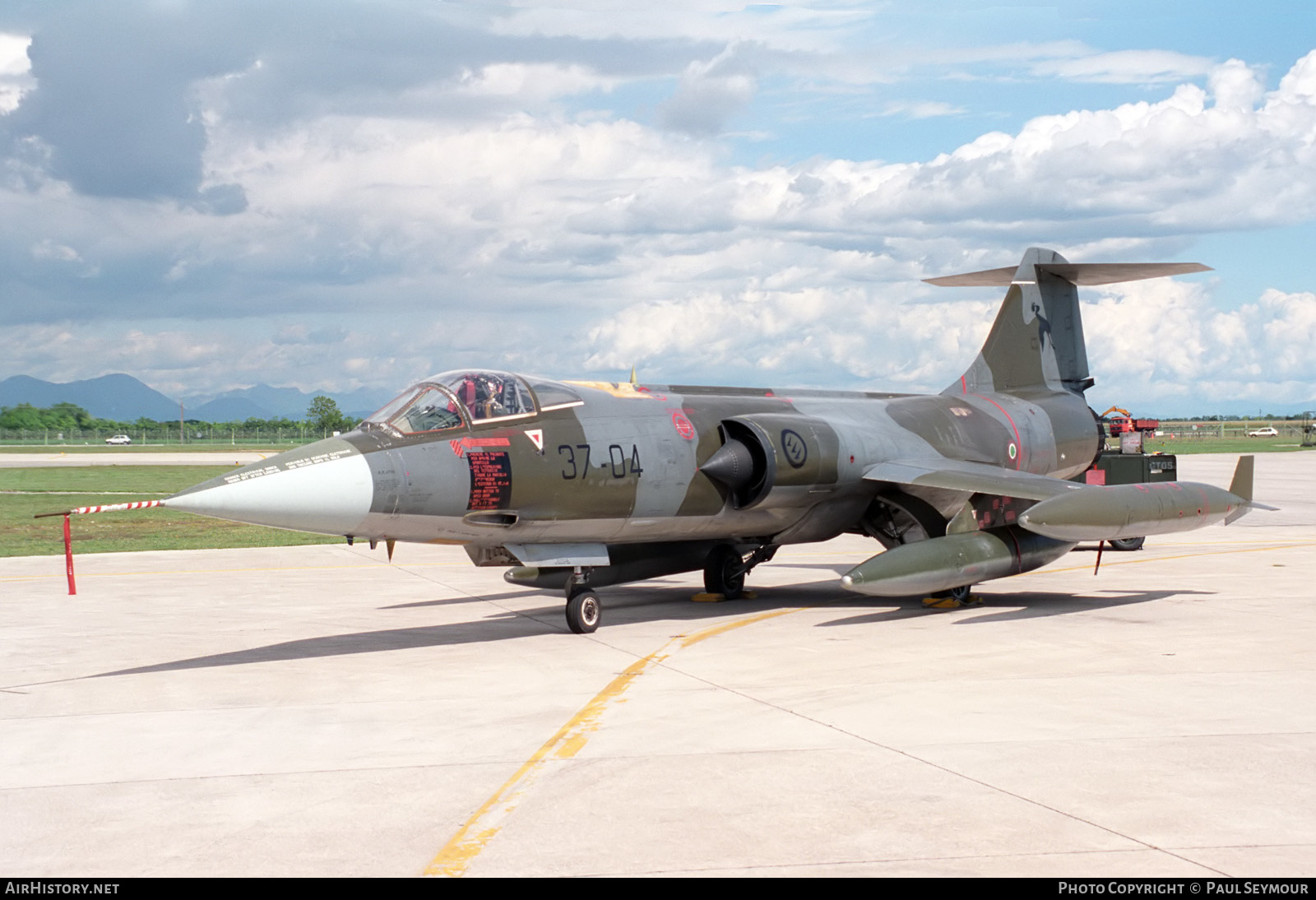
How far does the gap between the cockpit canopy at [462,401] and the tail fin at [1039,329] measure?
872 centimetres

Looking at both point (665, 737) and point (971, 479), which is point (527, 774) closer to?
point (665, 737)

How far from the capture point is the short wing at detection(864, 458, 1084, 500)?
13.8 m

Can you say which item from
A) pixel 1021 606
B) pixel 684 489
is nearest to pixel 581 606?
pixel 684 489

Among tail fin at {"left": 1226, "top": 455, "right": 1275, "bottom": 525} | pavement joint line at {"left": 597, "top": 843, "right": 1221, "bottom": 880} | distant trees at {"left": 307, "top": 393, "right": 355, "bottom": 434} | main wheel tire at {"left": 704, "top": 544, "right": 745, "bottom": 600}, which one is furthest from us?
distant trees at {"left": 307, "top": 393, "right": 355, "bottom": 434}

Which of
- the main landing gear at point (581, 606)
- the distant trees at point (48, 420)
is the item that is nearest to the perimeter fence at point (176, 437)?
the distant trees at point (48, 420)

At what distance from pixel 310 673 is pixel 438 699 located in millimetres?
1740

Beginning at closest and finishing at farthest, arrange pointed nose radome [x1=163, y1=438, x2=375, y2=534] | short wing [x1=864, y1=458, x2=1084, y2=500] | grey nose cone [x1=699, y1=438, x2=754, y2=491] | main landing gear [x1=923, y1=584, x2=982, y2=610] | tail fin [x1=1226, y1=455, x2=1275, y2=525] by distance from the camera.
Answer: pointed nose radome [x1=163, y1=438, x2=375, y2=534]
grey nose cone [x1=699, y1=438, x2=754, y2=491]
short wing [x1=864, y1=458, x2=1084, y2=500]
main landing gear [x1=923, y1=584, x2=982, y2=610]
tail fin [x1=1226, y1=455, x2=1275, y2=525]

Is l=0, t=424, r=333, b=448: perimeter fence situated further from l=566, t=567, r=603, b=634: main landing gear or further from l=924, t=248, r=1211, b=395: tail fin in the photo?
l=566, t=567, r=603, b=634: main landing gear

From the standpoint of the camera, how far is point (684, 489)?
13.4 meters

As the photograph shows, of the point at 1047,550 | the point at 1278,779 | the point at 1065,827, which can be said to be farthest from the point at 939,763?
the point at 1047,550

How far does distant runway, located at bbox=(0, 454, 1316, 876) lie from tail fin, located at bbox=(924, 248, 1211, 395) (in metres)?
5.06

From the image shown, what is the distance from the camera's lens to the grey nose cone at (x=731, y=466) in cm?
1361

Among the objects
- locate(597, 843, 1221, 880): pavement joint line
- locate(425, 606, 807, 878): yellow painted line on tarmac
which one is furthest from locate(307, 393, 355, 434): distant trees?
locate(597, 843, 1221, 880): pavement joint line

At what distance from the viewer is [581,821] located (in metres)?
5.93
